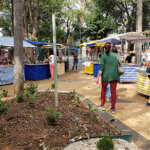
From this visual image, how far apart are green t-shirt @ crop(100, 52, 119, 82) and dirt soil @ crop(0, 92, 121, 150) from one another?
1.18 m

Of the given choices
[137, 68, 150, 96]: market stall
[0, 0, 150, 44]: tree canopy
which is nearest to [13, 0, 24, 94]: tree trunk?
[137, 68, 150, 96]: market stall

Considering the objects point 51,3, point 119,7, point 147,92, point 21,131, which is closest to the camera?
point 21,131

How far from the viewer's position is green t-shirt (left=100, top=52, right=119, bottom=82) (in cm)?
443

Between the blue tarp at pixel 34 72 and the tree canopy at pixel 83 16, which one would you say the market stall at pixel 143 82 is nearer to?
the blue tarp at pixel 34 72

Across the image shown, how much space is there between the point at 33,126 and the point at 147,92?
427 centimetres

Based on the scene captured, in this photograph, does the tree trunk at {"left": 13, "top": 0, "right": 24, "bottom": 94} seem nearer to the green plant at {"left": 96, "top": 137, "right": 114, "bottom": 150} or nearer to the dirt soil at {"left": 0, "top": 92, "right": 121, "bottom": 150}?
the dirt soil at {"left": 0, "top": 92, "right": 121, "bottom": 150}

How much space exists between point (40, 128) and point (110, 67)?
2.39 metres

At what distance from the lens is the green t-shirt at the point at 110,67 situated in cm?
443

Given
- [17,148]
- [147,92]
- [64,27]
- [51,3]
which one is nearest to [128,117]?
[147,92]

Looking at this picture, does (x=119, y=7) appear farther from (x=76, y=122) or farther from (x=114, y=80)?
(x=76, y=122)

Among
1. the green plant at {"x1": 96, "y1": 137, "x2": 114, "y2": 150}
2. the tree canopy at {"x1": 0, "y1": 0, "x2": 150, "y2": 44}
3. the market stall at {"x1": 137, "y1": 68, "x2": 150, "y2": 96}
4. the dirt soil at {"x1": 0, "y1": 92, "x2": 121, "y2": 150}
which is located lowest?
the dirt soil at {"x1": 0, "y1": 92, "x2": 121, "y2": 150}

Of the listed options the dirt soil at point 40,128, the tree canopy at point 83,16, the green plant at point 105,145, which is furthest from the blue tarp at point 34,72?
the green plant at point 105,145

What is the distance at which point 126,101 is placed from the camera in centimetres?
572

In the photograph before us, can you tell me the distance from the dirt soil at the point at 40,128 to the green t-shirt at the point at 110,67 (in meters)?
1.18
